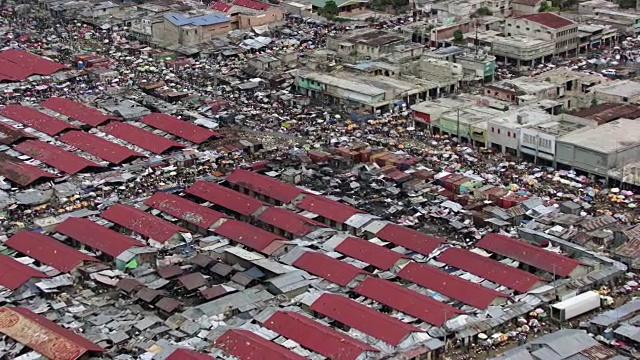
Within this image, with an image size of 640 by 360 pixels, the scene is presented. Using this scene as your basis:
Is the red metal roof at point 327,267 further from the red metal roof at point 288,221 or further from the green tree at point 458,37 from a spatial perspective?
the green tree at point 458,37

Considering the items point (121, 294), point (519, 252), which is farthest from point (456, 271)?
point (121, 294)

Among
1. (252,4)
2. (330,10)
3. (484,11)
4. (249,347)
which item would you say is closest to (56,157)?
(249,347)

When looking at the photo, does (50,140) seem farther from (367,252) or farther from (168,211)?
(367,252)

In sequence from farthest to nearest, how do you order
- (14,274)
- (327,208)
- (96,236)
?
(327,208), (96,236), (14,274)

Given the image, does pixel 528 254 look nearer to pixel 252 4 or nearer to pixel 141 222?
pixel 141 222

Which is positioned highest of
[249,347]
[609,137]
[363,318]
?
[249,347]

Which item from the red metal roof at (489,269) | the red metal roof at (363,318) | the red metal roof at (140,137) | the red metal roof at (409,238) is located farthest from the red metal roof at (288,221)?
the red metal roof at (140,137)
